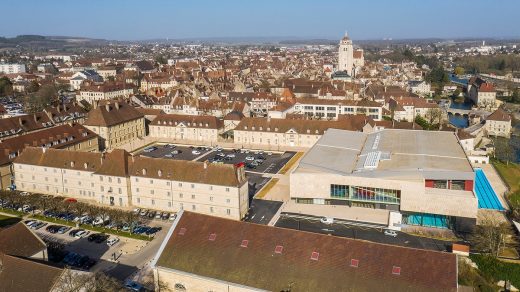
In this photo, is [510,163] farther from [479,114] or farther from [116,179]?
[116,179]

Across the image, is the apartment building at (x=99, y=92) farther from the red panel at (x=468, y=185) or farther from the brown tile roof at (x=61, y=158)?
the red panel at (x=468, y=185)

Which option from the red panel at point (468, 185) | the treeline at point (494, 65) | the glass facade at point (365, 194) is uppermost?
the treeline at point (494, 65)

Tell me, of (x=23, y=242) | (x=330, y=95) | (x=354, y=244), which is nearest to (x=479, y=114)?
(x=330, y=95)

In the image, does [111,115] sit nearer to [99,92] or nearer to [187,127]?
[187,127]

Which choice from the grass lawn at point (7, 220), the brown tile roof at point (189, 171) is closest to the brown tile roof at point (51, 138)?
the grass lawn at point (7, 220)

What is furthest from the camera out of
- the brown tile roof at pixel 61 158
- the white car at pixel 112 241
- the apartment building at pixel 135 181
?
the brown tile roof at pixel 61 158

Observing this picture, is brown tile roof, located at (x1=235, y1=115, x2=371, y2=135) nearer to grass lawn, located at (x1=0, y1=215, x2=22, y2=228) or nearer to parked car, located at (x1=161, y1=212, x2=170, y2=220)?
parked car, located at (x1=161, y1=212, x2=170, y2=220)
